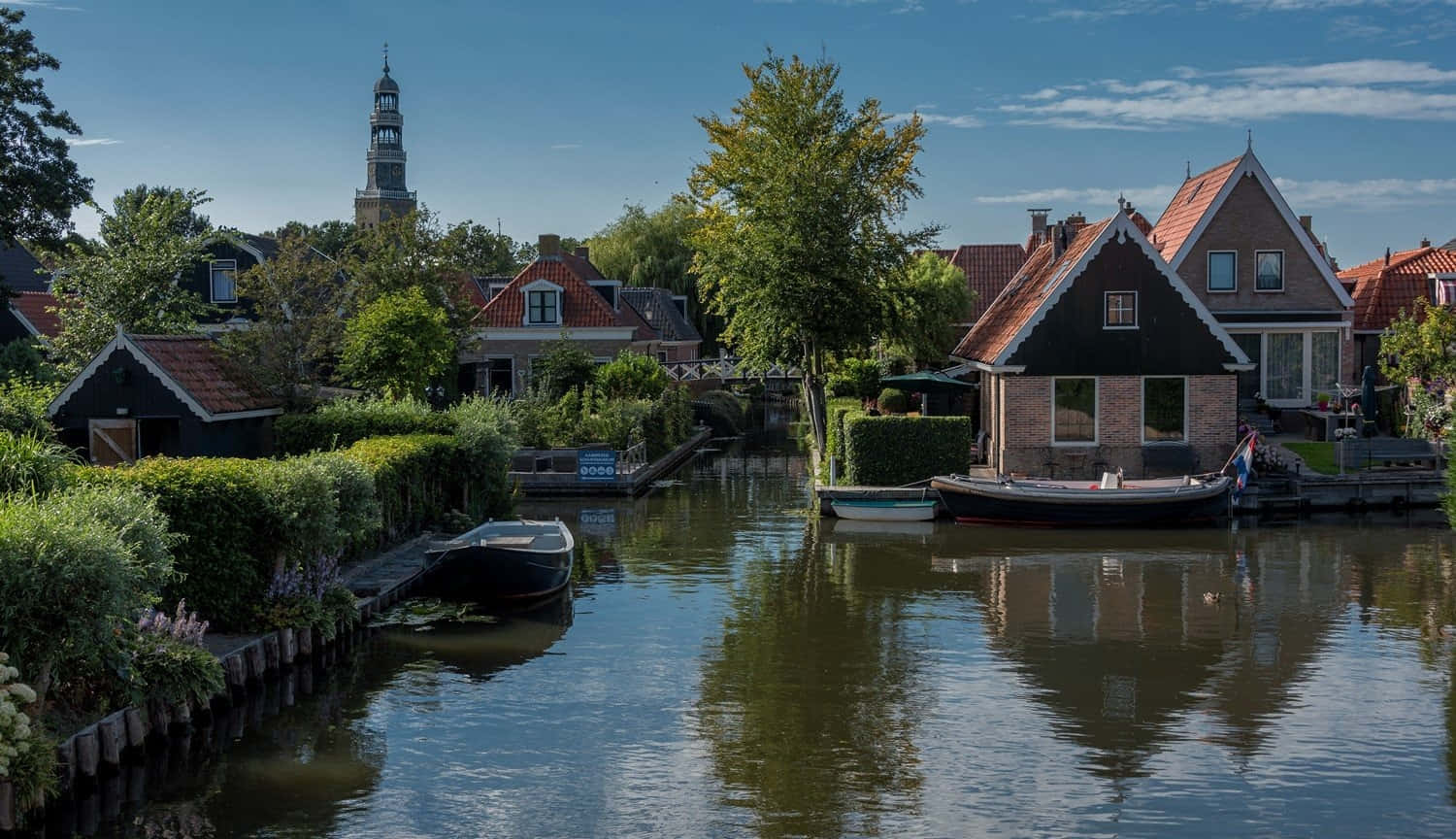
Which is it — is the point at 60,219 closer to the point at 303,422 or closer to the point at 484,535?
the point at 303,422

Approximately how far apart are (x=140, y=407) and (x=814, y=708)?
17.9 m

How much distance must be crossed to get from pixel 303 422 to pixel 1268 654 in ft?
66.7

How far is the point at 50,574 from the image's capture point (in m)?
12.9

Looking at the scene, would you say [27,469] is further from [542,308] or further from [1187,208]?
[542,308]

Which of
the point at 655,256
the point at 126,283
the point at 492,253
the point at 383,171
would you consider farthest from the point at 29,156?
the point at 383,171

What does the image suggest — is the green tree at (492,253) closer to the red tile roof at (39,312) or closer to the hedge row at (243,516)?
the red tile roof at (39,312)

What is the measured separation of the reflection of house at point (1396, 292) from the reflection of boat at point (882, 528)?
811 inches

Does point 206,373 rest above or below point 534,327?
below

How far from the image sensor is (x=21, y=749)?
12.0 metres

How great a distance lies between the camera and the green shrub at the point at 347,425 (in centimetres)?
3058

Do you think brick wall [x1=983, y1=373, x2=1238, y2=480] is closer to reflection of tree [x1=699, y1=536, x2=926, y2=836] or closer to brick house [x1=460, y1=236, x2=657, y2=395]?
reflection of tree [x1=699, y1=536, x2=926, y2=836]

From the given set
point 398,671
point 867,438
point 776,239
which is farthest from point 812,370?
point 398,671

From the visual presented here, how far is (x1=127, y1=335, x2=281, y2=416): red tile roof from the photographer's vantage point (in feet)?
94.9

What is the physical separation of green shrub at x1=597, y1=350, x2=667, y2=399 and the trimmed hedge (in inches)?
609
